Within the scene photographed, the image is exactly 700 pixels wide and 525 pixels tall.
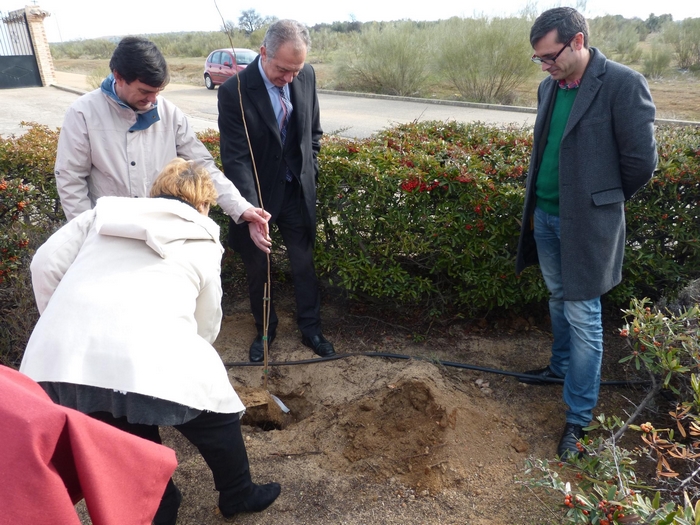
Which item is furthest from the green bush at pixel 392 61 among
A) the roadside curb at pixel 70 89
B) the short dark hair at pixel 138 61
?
the short dark hair at pixel 138 61

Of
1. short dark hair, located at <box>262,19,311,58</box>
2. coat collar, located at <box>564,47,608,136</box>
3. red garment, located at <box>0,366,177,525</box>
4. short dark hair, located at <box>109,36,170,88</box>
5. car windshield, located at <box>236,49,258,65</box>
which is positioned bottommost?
red garment, located at <box>0,366,177,525</box>

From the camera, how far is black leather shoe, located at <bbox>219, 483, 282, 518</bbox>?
248cm

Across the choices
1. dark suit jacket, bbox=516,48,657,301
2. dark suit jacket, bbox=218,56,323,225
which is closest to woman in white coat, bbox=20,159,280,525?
dark suit jacket, bbox=218,56,323,225

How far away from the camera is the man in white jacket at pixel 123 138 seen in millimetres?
2715

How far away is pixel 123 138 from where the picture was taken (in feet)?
9.58

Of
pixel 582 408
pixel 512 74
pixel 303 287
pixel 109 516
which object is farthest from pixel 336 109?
pixel 109 516

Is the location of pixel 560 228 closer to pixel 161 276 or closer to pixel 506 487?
pixel 506 487

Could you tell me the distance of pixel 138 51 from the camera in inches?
105

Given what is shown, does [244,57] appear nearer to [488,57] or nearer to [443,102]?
[443,102]

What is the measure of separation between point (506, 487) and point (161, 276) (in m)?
1.84

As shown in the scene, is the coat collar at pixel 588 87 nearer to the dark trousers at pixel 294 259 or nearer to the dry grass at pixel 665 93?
the dark trousers at pixel 294 259

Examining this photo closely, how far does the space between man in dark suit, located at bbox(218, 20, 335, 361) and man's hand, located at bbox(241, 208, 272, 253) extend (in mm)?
218

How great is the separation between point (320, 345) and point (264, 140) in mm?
1393

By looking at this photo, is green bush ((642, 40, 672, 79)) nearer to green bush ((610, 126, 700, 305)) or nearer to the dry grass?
the dry grass
